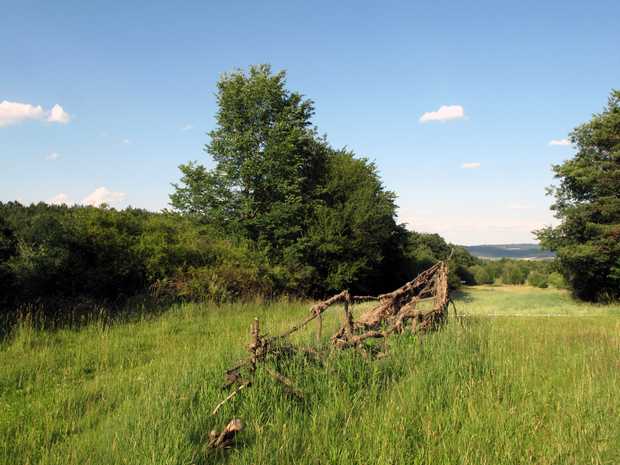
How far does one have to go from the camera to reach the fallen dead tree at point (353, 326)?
4.09 meters

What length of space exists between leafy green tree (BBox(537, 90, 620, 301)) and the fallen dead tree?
22506 mm

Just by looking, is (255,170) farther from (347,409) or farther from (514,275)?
(514,275)

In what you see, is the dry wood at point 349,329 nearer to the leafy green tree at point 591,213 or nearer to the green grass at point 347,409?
the green grass at point 347,409

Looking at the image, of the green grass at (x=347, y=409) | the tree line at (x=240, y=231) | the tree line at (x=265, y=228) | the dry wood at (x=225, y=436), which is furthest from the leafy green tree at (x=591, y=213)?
the dry wood at (x=225, y=436)

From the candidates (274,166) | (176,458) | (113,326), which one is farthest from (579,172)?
(176,458)

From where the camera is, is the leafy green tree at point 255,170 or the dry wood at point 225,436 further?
the leafy green tree at point 255,170

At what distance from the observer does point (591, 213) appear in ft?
86.4

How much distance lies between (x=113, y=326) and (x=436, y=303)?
6.87m

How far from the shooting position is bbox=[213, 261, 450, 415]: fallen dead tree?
13.4 ft

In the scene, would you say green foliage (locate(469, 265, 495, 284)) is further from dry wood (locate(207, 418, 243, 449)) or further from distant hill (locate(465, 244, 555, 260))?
dry wood (locate(207, 418, 243, 449))

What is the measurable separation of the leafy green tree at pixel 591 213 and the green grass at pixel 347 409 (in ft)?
72.9

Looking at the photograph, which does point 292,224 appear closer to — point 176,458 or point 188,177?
point 188,177

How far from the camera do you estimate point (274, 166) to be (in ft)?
77.0

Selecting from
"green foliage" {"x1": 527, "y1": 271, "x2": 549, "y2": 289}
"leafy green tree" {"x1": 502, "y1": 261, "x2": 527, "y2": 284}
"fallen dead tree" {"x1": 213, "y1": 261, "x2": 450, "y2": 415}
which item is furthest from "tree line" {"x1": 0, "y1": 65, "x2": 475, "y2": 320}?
"leafy green tree" {"x1": 502, "y1": 261, "x2": 527, "y2": 284}
